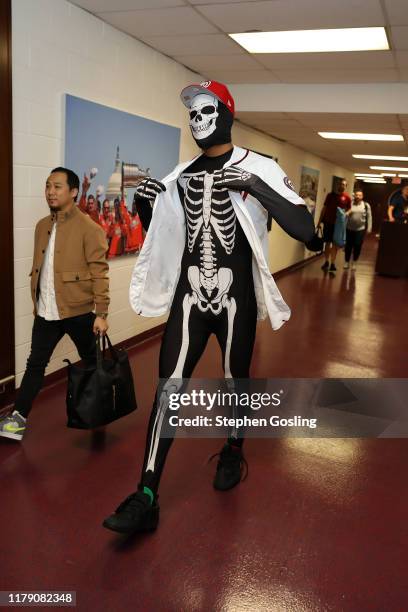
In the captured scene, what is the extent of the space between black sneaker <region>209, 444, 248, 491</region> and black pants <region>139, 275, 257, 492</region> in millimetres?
471

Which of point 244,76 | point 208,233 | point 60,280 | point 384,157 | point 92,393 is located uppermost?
point 244,76

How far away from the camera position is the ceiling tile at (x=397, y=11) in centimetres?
324

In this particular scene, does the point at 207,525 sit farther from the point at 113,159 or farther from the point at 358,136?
the point at 358,136

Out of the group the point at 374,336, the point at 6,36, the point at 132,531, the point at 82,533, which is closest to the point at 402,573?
the point at 132,531

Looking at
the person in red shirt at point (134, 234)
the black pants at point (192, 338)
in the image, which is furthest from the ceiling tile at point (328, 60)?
the black pants at point (192, 338)

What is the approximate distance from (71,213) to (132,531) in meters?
1.63

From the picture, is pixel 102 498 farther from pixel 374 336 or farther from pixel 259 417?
pixel 374 336

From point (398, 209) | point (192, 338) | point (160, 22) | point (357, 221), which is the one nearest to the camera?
point (192, 338)

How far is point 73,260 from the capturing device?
296 cm

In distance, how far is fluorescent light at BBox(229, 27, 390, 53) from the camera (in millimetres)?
3871

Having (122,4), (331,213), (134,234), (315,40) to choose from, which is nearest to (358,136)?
(331,213)

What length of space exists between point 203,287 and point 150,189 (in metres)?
0.47

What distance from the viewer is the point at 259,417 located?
3.74 m

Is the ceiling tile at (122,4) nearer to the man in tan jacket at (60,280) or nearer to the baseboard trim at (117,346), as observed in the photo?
the man in tan jacket at (60,280)
